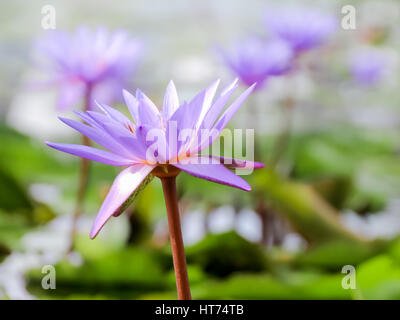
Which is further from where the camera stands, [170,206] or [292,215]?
[292,215]

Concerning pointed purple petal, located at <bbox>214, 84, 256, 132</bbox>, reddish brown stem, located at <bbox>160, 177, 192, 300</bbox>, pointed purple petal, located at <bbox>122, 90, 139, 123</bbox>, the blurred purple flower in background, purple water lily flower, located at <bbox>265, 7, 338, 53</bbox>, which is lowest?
reddish brown stem, located at <bbox>160, 177, 192, 300</bbox>

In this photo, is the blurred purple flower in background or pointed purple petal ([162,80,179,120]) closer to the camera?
pointed purple petal ([162,80,179,120])

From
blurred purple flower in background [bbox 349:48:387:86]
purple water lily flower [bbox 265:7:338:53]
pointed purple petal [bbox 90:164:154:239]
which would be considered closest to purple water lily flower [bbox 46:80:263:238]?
pointed purple petal [bbox 90:164:154:239]

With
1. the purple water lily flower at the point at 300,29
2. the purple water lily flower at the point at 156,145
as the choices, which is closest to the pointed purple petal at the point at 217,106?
the purple water lily flower at the point at 156,145

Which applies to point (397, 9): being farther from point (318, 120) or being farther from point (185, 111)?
point (185, 111)

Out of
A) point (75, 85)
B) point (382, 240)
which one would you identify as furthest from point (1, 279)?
point (382, 240)

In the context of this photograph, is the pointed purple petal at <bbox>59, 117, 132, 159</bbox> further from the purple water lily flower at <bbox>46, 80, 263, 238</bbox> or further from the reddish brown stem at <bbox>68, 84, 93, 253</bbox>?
the reddish brown stem at <bbox>68, 84, 93, 253</bbox>

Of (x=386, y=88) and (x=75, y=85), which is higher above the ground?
(x=386, y=88)
